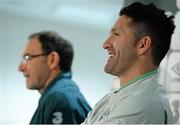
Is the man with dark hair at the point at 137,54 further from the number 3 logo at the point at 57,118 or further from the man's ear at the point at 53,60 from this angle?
the man's ear at the point at 53,60

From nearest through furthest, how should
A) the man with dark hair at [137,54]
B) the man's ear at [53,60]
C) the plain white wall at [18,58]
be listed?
the man with dark hair at [137,54] < the man's ear at [53,60] < the plain white wall at [18,58]

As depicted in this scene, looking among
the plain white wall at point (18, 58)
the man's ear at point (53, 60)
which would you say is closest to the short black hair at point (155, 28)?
the man's ear at point (53, 60)

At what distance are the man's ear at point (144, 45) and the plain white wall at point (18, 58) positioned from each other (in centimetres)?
170

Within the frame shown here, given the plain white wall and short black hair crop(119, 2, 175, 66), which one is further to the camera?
the plain white wall

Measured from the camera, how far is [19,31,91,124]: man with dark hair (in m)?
1.77

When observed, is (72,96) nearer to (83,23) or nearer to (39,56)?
(39,56)

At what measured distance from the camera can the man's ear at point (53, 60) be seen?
2002mm

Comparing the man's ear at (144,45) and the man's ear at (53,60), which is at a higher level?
the man's ear at (144,45)

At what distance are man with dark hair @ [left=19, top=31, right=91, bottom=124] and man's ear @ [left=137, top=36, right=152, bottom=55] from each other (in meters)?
0.66

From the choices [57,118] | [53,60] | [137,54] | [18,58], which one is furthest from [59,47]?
[18,58]

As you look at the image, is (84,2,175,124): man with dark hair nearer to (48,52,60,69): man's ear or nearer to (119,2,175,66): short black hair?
(119,2,175,66): short black hair

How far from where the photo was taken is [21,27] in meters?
3.29

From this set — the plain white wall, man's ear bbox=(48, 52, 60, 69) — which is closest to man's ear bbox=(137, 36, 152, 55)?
man's ear bbox=(48, 52, 60, 69)

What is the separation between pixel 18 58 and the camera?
3.31 m
